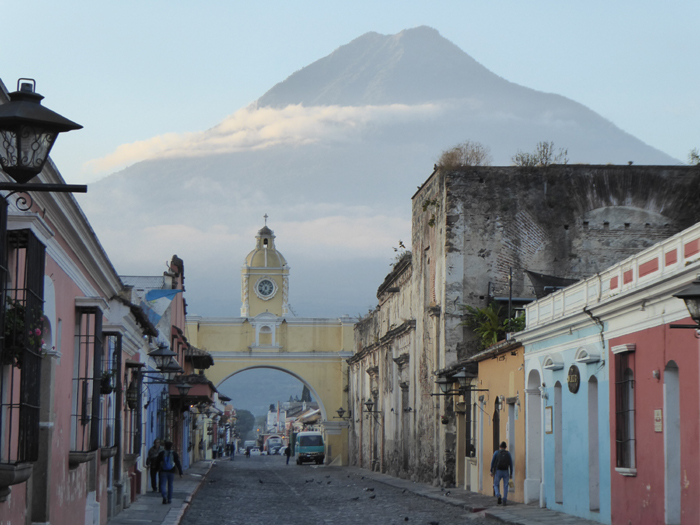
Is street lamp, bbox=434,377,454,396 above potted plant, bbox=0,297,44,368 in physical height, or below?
below

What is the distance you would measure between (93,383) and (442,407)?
16.2 m

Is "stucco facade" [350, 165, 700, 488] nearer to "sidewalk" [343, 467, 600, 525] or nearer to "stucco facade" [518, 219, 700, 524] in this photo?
"sidewalk" [343, 467, 600, 525]

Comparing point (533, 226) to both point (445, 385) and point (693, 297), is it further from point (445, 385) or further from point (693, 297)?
point (693, 297)

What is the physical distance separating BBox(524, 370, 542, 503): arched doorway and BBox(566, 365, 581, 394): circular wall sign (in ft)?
7.85

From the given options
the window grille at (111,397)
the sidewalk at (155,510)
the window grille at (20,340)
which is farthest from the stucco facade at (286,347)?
the window grille at (20,340)

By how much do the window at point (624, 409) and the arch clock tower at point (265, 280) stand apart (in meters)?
42.3

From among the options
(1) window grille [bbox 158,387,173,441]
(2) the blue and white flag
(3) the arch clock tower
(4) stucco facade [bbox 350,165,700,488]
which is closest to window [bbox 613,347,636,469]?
(4) stucco facade [bbox 350,165,700,488]

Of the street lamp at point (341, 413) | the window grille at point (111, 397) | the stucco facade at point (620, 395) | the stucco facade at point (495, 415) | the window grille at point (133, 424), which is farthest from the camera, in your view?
the street lamp at point (341, 413)

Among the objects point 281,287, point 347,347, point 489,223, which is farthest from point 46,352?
point 281,287

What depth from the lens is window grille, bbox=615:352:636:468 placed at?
551 inches

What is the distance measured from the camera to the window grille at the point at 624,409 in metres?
14.0

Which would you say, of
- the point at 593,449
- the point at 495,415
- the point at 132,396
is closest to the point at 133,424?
the point at 132,396

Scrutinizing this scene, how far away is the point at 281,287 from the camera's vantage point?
5875 centimetres

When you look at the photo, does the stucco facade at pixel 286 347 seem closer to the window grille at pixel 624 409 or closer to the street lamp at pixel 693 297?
the window grille at pixel 624 409
